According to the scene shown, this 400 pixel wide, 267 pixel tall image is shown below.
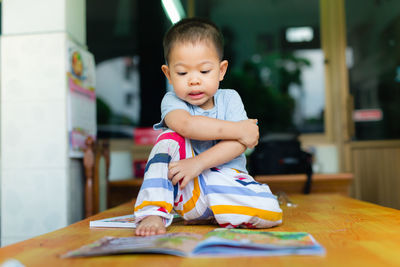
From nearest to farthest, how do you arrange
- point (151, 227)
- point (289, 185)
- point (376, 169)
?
→ point (151, 227) → point (289, 185) → point (376, 169)

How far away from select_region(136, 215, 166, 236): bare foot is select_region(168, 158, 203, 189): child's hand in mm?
126

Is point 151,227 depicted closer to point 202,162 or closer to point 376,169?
point 202,162

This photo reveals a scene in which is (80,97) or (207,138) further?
(80,97)

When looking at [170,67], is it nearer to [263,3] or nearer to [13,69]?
[13,69]

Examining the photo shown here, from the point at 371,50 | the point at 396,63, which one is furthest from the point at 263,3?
the point at 396,63

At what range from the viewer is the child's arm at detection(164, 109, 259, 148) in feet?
3.52

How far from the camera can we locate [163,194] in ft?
3.27

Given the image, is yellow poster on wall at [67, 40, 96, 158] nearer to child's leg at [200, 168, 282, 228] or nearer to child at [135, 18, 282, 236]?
child at [135, 18, 282, 236]

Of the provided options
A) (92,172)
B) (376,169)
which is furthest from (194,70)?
(376,169)

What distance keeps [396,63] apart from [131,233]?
9.55ft

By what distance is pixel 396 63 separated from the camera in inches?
123

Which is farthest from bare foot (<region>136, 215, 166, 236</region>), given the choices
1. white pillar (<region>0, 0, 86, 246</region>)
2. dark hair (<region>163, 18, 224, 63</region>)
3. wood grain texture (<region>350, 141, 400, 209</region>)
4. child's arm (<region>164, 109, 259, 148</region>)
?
wood grain texture (<region>350, 141, 400, 209</region>)

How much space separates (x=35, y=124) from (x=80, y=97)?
0.26 metres

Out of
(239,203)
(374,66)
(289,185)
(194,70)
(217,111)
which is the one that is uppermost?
(374,66)
